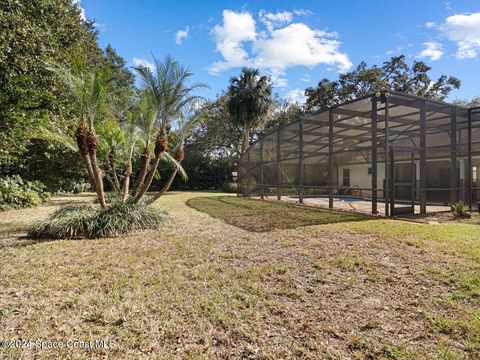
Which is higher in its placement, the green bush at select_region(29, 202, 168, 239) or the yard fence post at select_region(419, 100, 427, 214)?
the yard fence post at select_region(419, 100, 427, 214)

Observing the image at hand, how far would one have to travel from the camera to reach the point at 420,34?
14.0 metres

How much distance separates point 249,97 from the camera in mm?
22000

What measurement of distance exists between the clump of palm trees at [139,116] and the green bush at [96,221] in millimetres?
323

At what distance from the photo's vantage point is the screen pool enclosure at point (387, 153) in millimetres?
8766

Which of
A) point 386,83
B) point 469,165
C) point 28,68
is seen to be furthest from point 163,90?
point 386,83

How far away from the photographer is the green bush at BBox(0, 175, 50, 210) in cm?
929

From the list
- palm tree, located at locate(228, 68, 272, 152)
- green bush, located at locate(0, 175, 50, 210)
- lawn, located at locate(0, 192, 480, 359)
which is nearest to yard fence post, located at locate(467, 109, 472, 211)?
lawn, located at locate(0, 192, 480, 359)

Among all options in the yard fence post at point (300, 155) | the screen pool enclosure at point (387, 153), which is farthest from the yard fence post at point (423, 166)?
the yard fence post at point (300, 155)

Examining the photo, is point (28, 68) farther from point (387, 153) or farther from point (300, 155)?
point (387, 153)

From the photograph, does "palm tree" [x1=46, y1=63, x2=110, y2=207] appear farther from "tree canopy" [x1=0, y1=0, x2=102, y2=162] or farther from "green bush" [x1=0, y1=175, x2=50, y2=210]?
"green bush" [x1=0, y1=175, x2=50, y2=210]

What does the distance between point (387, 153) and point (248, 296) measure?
23.1ft

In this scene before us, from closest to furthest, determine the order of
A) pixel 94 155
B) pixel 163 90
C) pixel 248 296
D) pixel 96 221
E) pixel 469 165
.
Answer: pixel 248 296 < pixel 94 155 < pixel 96 221 < pixel 163 90 < pixel 469 165

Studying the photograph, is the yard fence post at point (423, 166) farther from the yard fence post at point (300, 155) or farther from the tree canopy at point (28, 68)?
the tree canopy at point (28, 68)

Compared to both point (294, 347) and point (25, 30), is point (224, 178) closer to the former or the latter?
point (25, 30)
